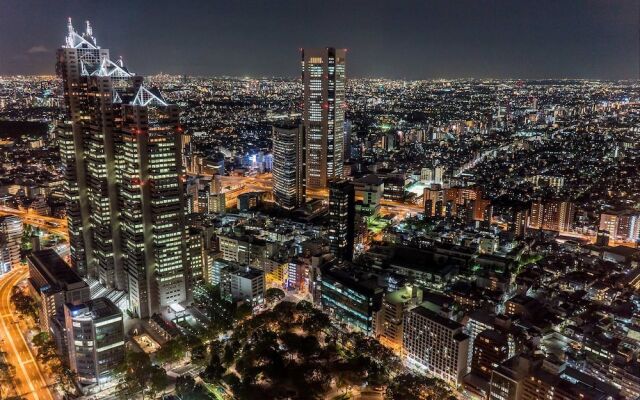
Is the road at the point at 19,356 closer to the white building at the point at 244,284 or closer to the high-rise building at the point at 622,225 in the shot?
the white building at the point at 244,284

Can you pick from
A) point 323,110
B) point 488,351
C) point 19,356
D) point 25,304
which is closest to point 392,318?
point 488,351

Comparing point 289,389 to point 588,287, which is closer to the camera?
point 289,389

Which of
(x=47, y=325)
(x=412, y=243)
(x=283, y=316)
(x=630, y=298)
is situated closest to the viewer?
(x=47, y=325)

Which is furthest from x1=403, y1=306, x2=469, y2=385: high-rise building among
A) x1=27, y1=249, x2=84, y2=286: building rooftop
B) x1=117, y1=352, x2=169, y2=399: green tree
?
x1=27, y1=249, x2=84, y2=286: building rooftop

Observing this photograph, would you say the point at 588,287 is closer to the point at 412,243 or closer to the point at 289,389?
the point at 412,243

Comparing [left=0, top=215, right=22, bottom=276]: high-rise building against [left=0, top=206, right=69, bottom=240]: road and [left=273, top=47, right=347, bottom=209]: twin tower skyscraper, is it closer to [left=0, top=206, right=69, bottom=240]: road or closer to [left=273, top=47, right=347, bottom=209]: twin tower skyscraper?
[left=0, top=206, right=69, bottom=240]: road

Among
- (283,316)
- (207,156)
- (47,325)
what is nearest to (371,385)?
(283,316)

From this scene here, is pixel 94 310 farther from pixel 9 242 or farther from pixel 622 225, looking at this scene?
pixel 622 225
